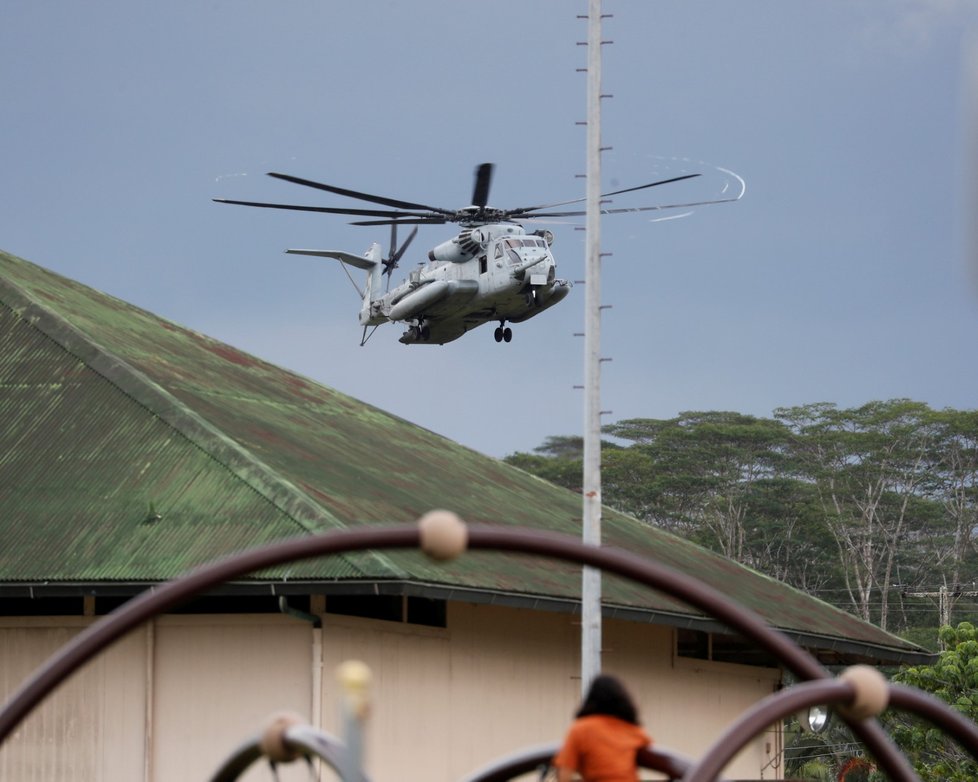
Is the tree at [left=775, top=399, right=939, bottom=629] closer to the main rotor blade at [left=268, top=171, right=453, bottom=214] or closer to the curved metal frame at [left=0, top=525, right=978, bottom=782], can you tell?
the main rotor blade at [left=268, top=171, right=453, bottom=214]

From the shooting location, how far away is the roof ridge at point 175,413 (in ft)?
52.3

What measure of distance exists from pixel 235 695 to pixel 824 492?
73114mm

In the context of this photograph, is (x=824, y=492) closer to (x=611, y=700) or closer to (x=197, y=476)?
(x=197, y=476)

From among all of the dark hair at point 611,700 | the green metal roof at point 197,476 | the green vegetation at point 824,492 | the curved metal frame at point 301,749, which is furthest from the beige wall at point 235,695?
the green vegetation at point 824,492

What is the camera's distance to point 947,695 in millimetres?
36406

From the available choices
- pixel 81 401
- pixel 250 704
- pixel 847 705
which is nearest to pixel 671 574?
pixel 847 705

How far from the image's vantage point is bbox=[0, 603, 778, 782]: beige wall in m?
15.6

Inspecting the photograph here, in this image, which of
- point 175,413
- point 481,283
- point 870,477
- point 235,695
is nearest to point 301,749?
point 235,695

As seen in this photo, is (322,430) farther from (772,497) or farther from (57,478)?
(772,497)

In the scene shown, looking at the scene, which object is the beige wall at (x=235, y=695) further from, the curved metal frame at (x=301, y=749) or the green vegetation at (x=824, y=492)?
the green vegetation at (x=824, y=492)

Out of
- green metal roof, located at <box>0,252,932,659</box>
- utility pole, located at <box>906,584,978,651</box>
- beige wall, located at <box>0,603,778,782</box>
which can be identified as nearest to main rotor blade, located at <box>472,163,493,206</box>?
green metal roof, located at <box>0,252,932,659</box>

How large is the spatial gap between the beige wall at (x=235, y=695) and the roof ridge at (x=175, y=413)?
38.2 inches

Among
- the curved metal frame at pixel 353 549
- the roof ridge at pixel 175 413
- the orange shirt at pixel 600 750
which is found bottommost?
the orange shirt at pixel 600 750

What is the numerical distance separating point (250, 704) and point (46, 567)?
2.05 meters
